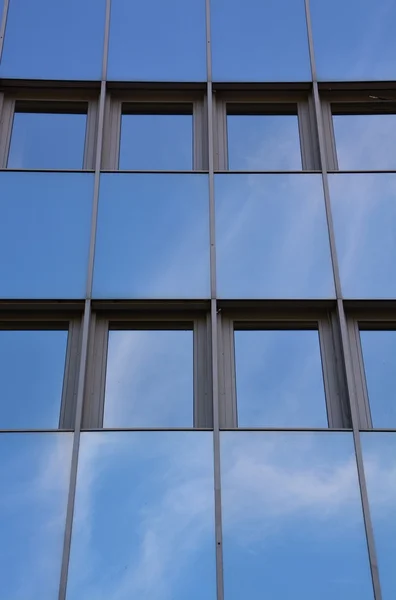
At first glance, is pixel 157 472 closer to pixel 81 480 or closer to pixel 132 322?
pixel 81 480

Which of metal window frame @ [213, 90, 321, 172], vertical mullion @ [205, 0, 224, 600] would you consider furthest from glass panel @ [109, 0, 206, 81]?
metal window frame @ [213, 90, 321, 172]

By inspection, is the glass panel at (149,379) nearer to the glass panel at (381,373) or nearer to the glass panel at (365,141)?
the glass panel at (381,373)

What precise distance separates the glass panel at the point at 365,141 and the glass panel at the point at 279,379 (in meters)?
2.78

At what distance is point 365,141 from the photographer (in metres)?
11.3

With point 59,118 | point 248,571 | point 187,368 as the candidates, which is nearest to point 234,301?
point 187,368

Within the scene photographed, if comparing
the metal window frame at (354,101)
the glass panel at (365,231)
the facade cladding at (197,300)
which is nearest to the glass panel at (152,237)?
the facade cladding at (197,300)

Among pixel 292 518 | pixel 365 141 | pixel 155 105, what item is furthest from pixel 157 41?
pixel 292 518

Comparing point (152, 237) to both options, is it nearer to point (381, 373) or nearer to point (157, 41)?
point (381, 373)

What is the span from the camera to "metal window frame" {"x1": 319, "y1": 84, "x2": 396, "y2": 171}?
461 inches

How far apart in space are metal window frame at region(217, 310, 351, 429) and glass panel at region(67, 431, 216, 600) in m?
0.73

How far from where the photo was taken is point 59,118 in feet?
38.7

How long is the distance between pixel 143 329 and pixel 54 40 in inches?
193

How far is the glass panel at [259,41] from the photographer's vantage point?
11680mm

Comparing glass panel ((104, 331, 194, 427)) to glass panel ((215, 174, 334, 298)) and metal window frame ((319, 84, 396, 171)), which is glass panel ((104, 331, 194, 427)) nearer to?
glass panel ((215, 174, 334, 298))
